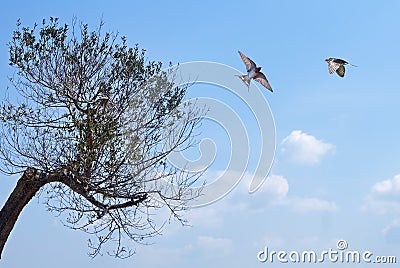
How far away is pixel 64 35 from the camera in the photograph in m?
11.0

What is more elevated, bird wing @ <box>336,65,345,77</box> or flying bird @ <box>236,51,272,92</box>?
flying bird @ <box>236,51,272,92</box>

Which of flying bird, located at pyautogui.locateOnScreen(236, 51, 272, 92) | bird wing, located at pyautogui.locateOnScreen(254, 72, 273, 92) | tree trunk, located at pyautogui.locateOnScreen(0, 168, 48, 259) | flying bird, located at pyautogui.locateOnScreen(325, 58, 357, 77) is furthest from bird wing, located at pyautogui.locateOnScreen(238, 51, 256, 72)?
tree trunk, located at pyautogui.locateOnScreen(0, 168, 48, 259)

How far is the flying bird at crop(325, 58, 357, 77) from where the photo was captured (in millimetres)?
8586

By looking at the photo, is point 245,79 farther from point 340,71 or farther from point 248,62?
point 340,71

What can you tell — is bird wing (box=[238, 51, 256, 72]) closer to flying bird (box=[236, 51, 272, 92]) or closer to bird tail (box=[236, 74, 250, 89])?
flying bird (box=[236, 51, 272, 92])

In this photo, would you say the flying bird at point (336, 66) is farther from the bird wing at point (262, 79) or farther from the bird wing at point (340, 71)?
the bird wing at point (262, 79)

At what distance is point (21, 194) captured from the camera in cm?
1074

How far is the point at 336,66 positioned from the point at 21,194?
5.72 m

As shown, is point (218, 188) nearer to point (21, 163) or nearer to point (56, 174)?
point (56, 174)

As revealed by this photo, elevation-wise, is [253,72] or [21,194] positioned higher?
[253,72]

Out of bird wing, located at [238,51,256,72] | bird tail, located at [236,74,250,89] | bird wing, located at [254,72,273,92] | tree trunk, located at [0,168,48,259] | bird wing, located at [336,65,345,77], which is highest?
bird wing, located at [238,51,256,72]

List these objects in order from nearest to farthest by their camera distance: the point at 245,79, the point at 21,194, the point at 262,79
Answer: the point at 262,79, the point at 245,79, the point at 21,194

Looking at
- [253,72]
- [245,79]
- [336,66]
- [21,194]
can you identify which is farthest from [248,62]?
[21,194]

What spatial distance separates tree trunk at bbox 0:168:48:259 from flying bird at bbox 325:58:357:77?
5.21m
